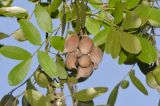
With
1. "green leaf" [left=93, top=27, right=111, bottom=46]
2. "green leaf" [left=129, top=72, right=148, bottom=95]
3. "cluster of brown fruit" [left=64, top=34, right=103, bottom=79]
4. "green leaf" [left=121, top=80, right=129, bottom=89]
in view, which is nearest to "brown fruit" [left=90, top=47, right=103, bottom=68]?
"cluster of brown fruit" [left=64, top=34, right=103, bottom=79]

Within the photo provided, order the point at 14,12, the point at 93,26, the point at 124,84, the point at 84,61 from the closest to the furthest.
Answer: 1. the point at 84,61
2. the point at 14,12
3. the point at 93,26
4. the point at 124,84

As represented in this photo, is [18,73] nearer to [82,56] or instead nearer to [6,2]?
[82,56]

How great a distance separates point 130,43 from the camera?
1.16 meters

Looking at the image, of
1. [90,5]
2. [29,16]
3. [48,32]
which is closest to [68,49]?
[48,32]

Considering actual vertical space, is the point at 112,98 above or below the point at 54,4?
below

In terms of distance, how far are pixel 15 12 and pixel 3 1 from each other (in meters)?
0.12

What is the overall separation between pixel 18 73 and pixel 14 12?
0.21 meters

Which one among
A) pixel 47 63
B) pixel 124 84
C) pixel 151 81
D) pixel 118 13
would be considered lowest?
pixel 124 84

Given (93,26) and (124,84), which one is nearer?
(93,26)

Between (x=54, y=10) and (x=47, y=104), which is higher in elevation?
(x=54, y=10)

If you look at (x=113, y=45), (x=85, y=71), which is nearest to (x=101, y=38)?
(x=113, y=45)

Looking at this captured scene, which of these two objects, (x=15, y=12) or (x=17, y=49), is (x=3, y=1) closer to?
→ (x=15, y=12)

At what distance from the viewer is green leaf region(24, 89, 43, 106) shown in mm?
1189

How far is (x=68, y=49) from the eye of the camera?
111 centimetres
